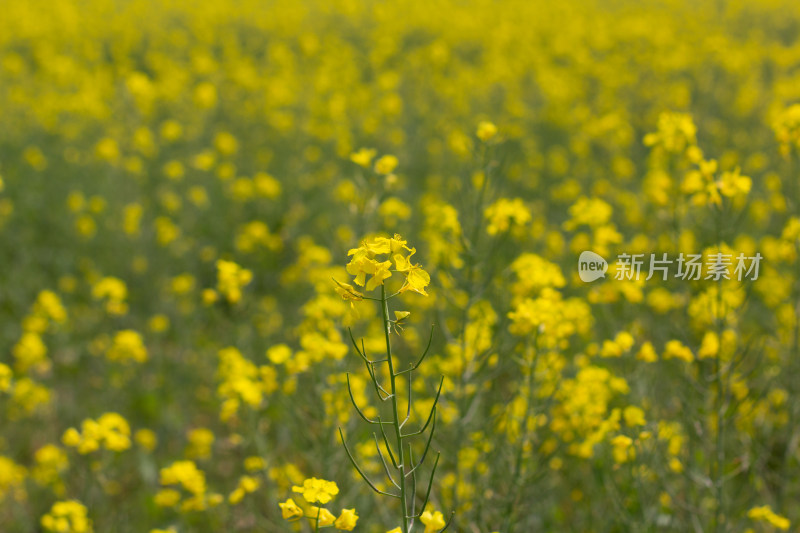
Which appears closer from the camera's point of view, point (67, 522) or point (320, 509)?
point (320, 509)

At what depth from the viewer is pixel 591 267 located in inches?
137

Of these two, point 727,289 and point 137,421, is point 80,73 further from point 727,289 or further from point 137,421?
point 727,289

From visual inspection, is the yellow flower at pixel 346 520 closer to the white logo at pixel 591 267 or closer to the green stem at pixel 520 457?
the green stem at pixel 520 457

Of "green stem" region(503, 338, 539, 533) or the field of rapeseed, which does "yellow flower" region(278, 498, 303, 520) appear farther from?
"green stem" region(503, 338, 539, 533)

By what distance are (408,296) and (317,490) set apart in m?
2.40

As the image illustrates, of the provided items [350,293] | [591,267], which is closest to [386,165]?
[591,267]

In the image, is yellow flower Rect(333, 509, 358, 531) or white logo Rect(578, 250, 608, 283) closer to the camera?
yellow flower Rect(333, 509, 358, 531)

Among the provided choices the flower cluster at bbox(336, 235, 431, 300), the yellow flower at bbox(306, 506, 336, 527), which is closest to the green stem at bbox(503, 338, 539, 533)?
the yellow flower at bbox(306, 506, 336, 527)

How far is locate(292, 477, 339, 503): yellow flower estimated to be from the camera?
1647mm

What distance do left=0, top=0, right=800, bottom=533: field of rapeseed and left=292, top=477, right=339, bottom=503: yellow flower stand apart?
1cm

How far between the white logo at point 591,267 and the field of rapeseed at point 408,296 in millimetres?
14

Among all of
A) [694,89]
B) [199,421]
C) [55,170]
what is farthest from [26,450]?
[694,89]

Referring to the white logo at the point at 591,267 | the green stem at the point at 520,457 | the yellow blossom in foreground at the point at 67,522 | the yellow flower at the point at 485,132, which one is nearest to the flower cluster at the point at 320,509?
the green stem at the point at 520,457

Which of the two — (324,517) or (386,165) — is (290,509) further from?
(386,165)
